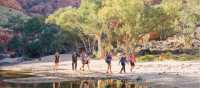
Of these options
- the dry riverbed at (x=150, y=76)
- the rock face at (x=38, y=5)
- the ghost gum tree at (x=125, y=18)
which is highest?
the rock face at (x=38, y=5)

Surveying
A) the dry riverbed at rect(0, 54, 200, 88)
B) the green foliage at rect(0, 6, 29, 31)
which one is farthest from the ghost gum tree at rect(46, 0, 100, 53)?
the green foliage at rect(0, 6, 29, 31)

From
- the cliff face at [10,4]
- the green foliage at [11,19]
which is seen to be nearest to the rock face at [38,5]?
the cliff face at [10,4]

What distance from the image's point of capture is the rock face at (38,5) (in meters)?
144

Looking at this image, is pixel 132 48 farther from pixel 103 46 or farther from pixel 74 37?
pixel 74 37

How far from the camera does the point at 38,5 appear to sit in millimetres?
151125

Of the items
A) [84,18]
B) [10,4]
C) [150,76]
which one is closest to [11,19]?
[10,4]

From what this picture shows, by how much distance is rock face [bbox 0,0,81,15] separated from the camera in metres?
144

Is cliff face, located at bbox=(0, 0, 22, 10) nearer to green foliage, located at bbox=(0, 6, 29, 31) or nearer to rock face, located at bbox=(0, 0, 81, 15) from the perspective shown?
rock face, located at bbox=(0, 0, 81, 15)

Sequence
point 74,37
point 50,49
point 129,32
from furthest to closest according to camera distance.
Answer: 1. point 50,49
2. point 74,37
3. point 129,32

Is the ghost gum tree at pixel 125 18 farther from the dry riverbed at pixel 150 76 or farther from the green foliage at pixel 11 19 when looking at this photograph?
the green foliage at pixel 11 19

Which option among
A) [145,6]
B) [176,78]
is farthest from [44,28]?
[176,78]

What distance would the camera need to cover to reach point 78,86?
99.4ft

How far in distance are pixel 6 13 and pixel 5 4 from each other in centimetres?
932

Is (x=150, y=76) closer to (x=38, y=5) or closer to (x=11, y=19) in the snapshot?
(x=11, y=19)
